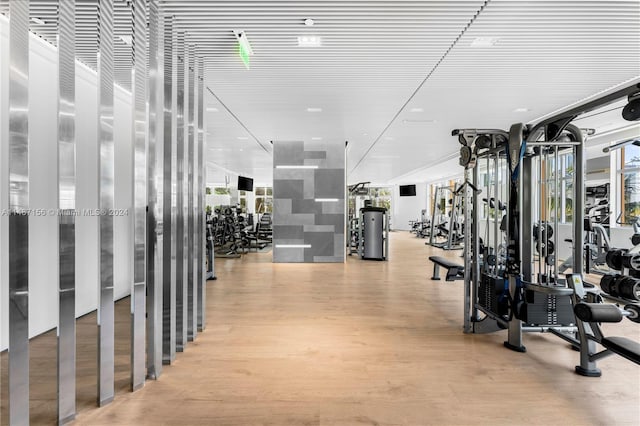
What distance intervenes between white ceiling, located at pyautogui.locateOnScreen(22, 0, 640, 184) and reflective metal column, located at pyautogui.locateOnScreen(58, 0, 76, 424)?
1.15 m

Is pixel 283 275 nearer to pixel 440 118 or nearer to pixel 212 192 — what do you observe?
pixel 440 118

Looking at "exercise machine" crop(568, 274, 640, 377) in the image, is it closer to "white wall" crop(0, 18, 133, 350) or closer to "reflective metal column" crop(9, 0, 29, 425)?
"white wall" crop(0, 18, 133, 350)

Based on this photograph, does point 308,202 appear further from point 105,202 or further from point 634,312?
point 634,312

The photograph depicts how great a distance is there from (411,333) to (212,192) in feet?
49.8

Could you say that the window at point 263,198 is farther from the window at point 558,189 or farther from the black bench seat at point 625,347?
the black bench seat at point 625,347

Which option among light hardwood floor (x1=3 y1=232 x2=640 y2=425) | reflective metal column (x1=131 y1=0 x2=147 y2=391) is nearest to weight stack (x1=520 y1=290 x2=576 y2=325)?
light hardwood floor (x1=3 y1=232 x2=640 y2=425)

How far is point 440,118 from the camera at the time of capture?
6.22 meters

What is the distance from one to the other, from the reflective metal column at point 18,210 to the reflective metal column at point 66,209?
0.18m

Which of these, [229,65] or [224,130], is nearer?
[229,65]

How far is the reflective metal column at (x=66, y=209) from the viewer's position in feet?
6.26

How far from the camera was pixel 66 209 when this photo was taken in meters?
1.95

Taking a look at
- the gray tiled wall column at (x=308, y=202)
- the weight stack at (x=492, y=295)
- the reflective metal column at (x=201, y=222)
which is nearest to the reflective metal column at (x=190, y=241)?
the reflective metal column at (x=201, y=222)

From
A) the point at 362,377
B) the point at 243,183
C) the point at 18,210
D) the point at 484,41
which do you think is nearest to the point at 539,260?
the point at 362,377

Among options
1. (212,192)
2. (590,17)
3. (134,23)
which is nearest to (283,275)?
(134,23)
